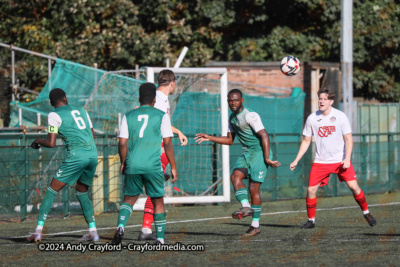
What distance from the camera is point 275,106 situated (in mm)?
17578

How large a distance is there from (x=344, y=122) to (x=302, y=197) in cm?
719

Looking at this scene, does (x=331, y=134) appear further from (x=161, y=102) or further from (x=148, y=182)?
(x=148, y=182)

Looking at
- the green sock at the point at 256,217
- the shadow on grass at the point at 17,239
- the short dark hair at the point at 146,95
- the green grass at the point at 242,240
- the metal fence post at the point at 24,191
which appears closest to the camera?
the green grass at the point at 242,240

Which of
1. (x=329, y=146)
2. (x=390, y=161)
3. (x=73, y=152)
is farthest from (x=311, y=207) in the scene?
(x=390, y=161)


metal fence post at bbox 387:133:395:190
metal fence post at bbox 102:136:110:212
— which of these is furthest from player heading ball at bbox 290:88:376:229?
metal fence post at bbox 387:133:395:190

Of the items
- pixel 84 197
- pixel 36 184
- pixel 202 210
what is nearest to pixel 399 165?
pixel 202 210

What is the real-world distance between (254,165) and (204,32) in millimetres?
→ 14877

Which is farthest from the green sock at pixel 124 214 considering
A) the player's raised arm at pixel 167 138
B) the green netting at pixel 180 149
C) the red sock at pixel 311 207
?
the green netting at pixel 180 149

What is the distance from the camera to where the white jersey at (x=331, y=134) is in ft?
33.4

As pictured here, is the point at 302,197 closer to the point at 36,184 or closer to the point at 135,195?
the point at 36,184

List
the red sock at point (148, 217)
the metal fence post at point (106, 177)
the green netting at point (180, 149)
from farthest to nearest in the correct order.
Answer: the metal fence post at point (106, 177) < the green netting at point (180, 149) < the red sock at point (148, 217)

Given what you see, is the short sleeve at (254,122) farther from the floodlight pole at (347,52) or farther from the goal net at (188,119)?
the floodlight pole at (347,52)

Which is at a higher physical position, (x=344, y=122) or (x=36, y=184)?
(x=344, y=122)

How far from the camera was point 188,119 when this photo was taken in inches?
633
